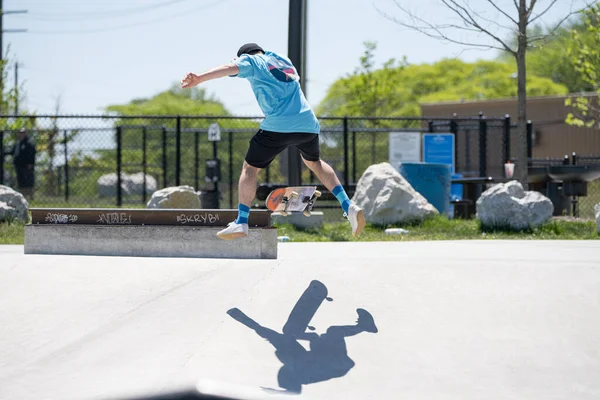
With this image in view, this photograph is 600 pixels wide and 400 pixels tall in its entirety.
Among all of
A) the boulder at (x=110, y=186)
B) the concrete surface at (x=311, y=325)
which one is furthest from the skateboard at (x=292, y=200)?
the boulder at (x=110, y=186)

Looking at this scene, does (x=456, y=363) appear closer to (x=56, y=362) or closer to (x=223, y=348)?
(x=223, y=348)

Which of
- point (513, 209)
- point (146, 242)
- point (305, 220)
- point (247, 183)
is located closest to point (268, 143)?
point (247, 183)

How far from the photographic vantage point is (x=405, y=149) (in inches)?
651

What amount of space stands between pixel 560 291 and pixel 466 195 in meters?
11.0

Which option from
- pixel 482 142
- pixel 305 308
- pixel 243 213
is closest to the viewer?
pixel 305 308

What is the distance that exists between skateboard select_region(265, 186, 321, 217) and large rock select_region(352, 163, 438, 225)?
15.2 ft

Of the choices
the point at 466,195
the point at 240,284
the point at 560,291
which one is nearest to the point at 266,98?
the point at 240,284

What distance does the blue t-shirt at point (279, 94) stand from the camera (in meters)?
5.84

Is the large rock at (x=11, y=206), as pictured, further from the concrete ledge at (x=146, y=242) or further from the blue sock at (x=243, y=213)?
the blue sock at (x=243, y=213)

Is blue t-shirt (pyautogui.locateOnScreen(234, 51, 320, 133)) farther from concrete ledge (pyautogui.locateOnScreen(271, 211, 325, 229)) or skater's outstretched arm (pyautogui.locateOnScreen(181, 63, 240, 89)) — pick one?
concrete ledge (pyautogui.locateOnScreen(271, 211, 325, 229))

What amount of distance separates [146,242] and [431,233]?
198 inches

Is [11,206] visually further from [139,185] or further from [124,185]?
[124,185]

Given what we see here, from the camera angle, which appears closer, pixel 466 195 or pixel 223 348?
pixel 223 348

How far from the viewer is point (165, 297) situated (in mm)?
5641
